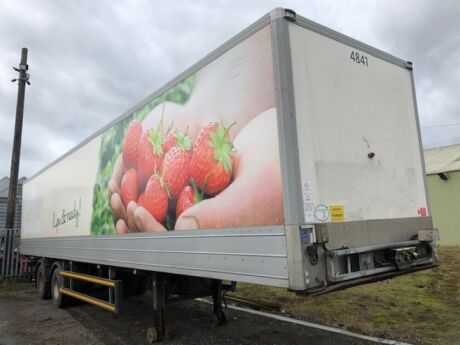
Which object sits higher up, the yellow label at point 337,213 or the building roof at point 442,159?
the building roof at point 442,159

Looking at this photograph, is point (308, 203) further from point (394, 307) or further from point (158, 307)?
point (394, 307)

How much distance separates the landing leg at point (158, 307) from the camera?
19.5 ft

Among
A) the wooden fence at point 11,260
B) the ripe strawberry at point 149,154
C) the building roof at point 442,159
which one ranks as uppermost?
the building roof at point 442,159

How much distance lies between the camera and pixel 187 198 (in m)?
4.78

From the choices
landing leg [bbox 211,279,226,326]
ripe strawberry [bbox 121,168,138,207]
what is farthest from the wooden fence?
landing leg [bbox 211,279,226,326]

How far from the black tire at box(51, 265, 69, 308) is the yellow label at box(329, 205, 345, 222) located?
23.4 ft

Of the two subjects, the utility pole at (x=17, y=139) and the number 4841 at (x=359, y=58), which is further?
the utility pole at (x=17, y=139)

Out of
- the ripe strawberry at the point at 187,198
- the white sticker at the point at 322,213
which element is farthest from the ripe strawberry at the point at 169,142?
the white sticker at the point at 322,213

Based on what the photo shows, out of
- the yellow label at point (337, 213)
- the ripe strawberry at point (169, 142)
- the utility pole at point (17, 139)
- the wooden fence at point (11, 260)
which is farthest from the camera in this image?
the utility pole at point (17, 139)

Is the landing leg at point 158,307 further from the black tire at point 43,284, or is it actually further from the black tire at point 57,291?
the black tire at point 43,284

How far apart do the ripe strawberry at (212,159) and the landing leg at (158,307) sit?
2.03 meters

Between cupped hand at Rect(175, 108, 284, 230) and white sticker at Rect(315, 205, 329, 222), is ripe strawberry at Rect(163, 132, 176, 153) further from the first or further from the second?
white sticker at Rect(315, 205, 329, 222)

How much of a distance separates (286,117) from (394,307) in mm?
5299

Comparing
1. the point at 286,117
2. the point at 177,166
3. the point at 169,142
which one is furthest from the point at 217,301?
the point at 286,117
